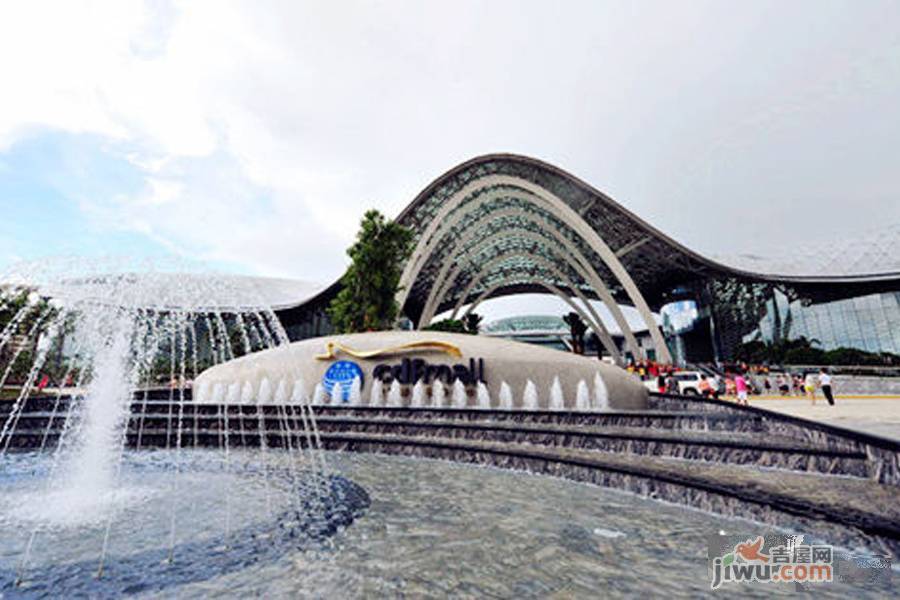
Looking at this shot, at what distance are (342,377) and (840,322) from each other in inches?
1656

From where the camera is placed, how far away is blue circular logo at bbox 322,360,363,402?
49.2 feet

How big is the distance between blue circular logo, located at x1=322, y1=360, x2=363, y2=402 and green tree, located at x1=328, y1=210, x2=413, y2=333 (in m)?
9.09

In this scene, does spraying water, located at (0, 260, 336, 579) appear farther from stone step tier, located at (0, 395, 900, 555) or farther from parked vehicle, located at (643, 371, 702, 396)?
parked vehicle, located at (643, 371, 702, 396)

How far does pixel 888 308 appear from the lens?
3450 centimetres

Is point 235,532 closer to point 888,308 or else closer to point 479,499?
point 479,499

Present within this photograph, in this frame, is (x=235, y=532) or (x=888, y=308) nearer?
(x=235, y=532)

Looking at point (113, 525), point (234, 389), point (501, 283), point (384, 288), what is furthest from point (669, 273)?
point (113, 525)

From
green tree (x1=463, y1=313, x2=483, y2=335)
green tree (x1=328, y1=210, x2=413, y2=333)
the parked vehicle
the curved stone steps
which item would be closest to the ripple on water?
the curved stone steps

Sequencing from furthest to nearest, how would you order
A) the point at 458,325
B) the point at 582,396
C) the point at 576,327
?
the point at 576,327, the point at 458,325, the point at 582,396

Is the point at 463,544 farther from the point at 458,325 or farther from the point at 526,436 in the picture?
the point at 458,325

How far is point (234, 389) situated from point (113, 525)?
41.3 feet

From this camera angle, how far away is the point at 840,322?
3616 cm

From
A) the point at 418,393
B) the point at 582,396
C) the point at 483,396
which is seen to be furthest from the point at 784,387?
the point at 418,393

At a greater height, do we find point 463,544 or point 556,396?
point 556,396
